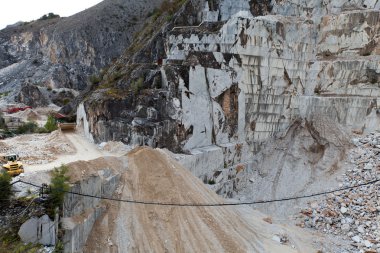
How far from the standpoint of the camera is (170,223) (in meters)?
14.0

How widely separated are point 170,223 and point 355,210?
10486 millimetres

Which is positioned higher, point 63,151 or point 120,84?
point 120,84

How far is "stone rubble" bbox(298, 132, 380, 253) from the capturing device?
1669cm

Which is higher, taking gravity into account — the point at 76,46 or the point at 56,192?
the point at 76,46

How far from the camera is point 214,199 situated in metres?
16.7

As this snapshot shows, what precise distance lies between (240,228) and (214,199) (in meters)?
1.85

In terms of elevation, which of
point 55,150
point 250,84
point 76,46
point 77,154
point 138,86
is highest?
point 76,46

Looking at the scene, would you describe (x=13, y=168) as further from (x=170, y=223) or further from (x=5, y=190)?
(x=170, y=223)

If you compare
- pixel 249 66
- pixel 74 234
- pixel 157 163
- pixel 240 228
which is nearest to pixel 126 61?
pixel 249 66

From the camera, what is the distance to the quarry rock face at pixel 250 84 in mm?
18938

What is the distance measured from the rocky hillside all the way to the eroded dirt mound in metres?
45.4

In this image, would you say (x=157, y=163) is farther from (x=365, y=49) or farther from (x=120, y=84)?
(x=365, y=49)

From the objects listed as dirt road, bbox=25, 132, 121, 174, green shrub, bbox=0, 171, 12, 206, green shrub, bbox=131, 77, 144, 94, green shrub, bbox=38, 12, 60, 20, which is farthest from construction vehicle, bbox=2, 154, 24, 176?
green shrub, bbox=38, 12, 60, 20

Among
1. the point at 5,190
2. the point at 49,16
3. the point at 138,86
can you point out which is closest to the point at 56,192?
the point at 5,190
